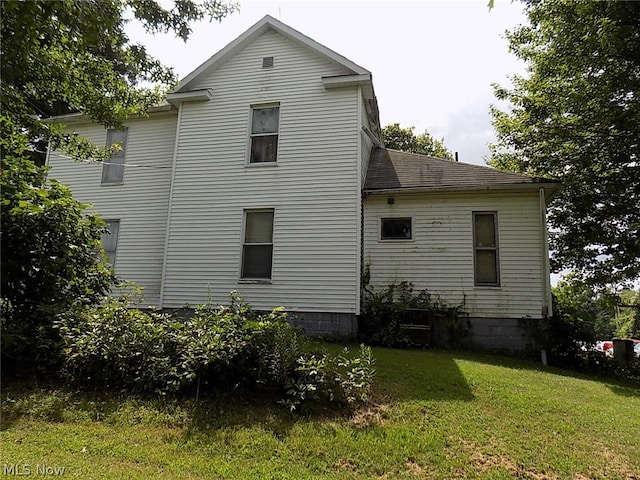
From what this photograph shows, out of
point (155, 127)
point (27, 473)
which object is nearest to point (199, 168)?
point (155, 127)

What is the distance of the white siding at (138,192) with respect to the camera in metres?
11.0

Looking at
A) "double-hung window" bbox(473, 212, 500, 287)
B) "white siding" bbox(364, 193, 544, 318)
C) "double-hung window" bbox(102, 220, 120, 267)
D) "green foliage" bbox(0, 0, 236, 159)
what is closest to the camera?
"green foliage" bbox(0, 0, 236, 159)

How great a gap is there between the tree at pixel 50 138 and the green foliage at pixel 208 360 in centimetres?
75

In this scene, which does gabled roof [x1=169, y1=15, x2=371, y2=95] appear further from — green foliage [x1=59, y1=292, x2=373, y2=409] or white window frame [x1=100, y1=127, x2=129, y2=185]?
green foliage [x1=59, y1=292, x2=373, y2=409]

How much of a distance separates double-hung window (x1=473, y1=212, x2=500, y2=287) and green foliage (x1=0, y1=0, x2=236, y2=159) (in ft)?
24.3

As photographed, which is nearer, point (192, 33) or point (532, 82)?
point (192, 33)

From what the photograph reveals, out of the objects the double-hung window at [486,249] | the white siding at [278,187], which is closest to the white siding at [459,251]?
the double-hung window at [486,249]

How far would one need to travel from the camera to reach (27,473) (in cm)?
311

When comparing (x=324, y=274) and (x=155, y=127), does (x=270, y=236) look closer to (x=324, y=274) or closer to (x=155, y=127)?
(x=324, y=274)

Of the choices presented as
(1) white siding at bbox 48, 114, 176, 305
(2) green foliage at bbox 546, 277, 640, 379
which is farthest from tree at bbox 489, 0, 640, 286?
(1) white siding at bbox 48, 114, 176, 305

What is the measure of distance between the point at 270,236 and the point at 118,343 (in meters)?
5.60

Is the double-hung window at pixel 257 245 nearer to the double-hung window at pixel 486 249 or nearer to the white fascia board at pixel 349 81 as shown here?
→ the white fascia board at pixel 349 81

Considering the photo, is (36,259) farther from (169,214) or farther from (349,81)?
(349,81)

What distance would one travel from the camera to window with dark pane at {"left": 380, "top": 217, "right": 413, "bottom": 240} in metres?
10.4
